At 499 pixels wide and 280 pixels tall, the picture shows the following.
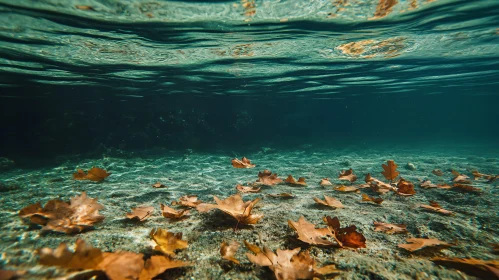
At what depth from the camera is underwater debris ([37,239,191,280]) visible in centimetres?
185

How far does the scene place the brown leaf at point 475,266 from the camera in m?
2.15

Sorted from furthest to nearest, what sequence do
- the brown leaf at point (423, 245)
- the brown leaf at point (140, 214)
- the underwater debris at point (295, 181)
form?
the underwater debris at point (295, 181) < the brown leaf at point (140, 214) < the brown leaf at point (423, 245)

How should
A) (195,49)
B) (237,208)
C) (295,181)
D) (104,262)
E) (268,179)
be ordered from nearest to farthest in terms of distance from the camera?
(104,262), (237,208), (268,179), (295,181), (195,49)

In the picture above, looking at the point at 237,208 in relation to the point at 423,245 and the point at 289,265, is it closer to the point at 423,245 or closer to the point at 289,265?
the point at 289,265

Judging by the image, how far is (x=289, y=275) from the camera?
84.1 inches

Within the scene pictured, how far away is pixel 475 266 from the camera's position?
7.48 feet

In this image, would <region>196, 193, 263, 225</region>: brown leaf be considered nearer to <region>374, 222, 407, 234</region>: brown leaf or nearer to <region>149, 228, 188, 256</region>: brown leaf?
<region>149, 228, 188, 256</region>: brown leaf

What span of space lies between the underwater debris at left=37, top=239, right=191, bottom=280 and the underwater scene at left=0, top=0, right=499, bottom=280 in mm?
10

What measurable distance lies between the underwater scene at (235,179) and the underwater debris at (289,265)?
0.02 meters

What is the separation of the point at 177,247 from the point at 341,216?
2915mm

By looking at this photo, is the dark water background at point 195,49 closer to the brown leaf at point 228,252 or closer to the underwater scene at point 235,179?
the underwater scene at point 235,179

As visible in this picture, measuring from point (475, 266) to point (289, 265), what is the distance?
1.89m

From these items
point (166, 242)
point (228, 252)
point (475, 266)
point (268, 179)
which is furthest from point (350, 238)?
point (268, 179)

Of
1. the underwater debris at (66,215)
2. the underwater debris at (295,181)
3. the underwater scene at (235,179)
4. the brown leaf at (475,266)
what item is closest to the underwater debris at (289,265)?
the underwater scene at (235,179)
